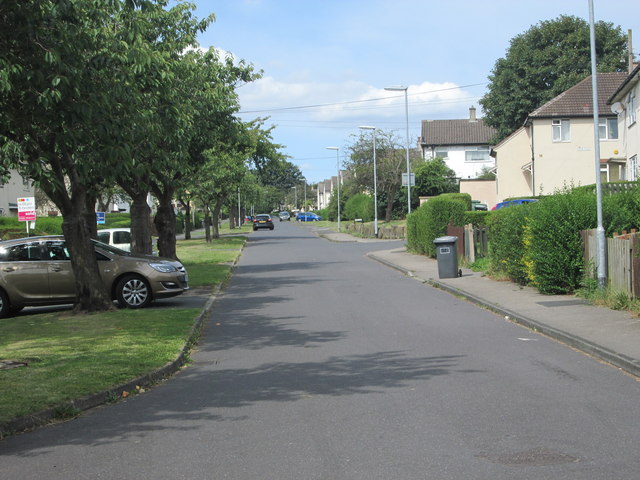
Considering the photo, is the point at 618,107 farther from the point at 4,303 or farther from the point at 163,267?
the point at 4,303

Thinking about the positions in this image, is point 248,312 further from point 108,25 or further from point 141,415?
point 141,415

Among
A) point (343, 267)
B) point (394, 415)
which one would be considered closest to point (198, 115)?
point (343, 267)

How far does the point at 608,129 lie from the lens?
45781 mm

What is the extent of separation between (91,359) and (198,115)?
1373cm

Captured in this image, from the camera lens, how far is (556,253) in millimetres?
15414

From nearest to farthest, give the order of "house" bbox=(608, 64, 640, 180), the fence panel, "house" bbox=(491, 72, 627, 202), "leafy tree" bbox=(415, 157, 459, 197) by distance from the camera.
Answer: the fence panel, "house" bbox=(608, 64, 640, 180), "house" bbox=(491, 72, 627, 202), "leafy tree" bbox=(415, 157, 459, 197)

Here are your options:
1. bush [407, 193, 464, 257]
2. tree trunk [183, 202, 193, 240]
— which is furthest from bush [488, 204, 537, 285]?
tree trunk [183, 202, 193, 240]

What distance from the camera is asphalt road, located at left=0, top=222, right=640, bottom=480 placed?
17.1ft

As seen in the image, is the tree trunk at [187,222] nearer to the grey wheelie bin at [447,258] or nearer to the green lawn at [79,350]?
the grey wheelie bin at [447,258]

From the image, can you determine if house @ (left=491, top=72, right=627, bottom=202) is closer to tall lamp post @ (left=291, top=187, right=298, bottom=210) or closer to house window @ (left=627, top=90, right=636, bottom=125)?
house window @ (left=627, top=90, right=636, bottom=125)

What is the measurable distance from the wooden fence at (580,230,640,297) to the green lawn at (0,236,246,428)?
7.54 metres

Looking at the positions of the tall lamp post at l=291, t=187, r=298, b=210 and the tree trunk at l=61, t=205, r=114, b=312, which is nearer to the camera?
the tree trunk at l=61, t=205, r=114, b=312

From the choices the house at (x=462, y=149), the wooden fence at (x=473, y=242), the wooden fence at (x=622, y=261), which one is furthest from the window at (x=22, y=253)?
the house at (x=462, y=149)

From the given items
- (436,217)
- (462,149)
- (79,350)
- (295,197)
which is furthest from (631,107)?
(295,197)
